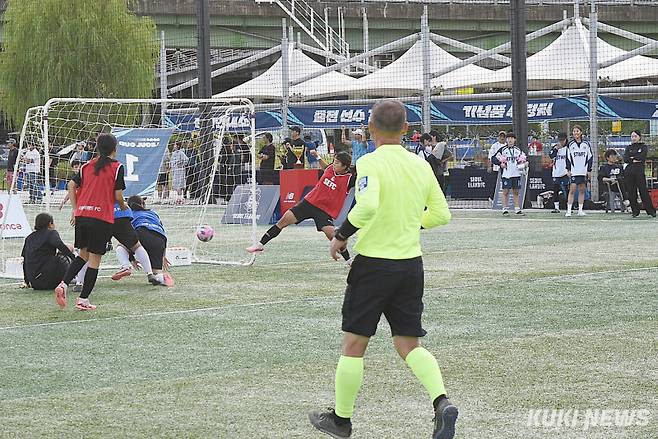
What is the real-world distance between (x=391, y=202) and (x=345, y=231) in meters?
0.32

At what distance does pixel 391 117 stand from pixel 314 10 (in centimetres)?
4528

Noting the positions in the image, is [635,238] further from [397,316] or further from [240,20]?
[240,20]

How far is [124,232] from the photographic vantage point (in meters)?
12.7

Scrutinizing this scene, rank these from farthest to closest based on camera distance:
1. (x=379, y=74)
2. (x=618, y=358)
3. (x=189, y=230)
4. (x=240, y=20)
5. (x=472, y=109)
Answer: (x=240, y=20) → (x=379, y=74) → (x=472, y=109) → (x=189, y=230) → (x=618, y=358)

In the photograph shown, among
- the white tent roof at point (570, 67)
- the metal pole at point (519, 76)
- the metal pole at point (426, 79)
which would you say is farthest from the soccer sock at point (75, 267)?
the white tent roof at point (570, 67)

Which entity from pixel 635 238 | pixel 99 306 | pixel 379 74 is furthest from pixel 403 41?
pixel 99 306

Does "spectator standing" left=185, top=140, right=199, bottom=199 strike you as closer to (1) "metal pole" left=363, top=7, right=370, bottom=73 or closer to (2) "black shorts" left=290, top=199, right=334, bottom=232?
(2) "black shorts" left=290, top=199, right=334, bottom=232

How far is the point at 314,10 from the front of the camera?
50938mm

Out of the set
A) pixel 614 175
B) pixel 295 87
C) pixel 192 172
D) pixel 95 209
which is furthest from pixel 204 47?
pixel 95 209

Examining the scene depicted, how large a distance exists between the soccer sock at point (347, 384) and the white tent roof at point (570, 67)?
2690 centimetres

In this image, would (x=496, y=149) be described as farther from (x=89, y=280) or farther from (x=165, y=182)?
(x=89, y=280)

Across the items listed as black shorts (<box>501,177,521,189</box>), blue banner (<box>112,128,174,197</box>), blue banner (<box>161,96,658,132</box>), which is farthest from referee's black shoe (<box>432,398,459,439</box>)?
black shorts (<box>501,177,521,189</box>)

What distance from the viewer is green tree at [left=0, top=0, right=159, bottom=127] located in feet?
149

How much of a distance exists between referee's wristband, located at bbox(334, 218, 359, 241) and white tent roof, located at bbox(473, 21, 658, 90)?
87.2 feet
